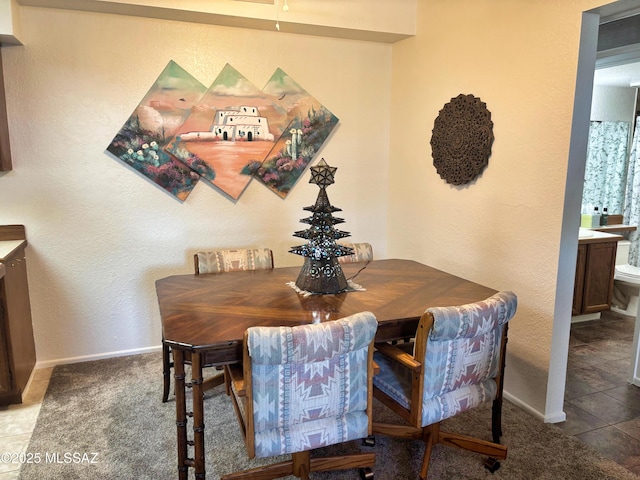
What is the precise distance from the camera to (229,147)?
132 inches

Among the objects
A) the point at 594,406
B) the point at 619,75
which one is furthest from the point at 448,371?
the point at 619,75

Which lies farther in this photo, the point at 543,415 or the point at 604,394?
the point at 604,394

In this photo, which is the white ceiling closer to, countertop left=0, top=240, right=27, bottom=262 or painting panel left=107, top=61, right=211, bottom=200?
painting panel left=107, top=61, right=211, bottom=200

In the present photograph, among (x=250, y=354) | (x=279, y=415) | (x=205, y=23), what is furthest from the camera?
(x=205, y=23)

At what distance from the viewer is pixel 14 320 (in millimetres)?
2643

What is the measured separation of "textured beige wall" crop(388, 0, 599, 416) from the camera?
234 centimetres

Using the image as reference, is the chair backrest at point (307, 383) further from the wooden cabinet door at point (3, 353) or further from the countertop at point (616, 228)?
the countertop at point (616, 228)

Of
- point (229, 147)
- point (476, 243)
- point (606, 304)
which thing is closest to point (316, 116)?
point (229, 147)

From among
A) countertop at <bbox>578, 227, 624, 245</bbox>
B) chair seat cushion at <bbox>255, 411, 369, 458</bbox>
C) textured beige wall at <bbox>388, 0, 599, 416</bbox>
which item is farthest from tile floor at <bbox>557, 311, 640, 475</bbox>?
chair seat cushion at <bbox>255, 411, 369, 458</bbox>

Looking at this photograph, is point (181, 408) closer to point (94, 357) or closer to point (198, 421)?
point (198, 421)

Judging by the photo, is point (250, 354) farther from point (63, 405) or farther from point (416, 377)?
point (63, 405)

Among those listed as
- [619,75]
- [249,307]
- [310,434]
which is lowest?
[310,434]

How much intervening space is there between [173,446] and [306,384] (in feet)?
3.47

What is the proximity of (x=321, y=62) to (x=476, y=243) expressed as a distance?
72.1 inches
